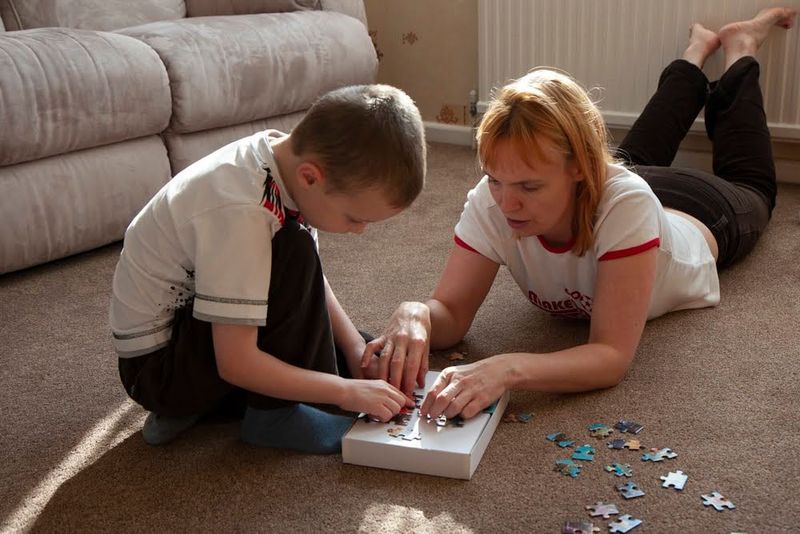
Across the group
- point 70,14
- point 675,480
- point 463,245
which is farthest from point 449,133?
point 675,480

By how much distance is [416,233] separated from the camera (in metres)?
2.46

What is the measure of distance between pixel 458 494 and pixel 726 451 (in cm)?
40

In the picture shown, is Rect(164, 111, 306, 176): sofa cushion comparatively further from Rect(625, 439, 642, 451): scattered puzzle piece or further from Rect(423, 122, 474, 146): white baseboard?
Rect(625, 439, 642, 451): scattered puzzle piece

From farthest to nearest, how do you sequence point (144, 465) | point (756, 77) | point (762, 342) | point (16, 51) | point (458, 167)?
point (458, 167)
point (756, 77)
point (16, 51)
point (762, 342)
point (144, 465)

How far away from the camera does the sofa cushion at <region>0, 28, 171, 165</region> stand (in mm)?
2113

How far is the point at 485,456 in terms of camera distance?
1364 millimetres

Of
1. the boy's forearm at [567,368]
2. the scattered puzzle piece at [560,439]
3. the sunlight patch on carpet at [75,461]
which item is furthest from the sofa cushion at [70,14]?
the scattered puzzle piece at [560,439]

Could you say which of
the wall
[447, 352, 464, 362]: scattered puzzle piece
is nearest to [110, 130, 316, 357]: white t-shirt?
[447, 352, 464, 362]: scattered puzzle piece

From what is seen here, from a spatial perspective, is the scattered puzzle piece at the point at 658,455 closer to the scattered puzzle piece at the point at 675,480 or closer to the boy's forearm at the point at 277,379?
the scattered puzzle piece at the point at 675,480

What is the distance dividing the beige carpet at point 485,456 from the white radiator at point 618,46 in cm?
87

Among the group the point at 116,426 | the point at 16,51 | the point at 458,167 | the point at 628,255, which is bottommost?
the point at 458,167

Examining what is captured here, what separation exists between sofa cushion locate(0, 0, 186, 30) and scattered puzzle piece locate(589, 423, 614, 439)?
1983 millimetres

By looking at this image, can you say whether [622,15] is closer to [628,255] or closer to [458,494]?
[628,255]

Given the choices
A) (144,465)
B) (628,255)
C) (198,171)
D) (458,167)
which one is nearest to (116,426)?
(144,465)
